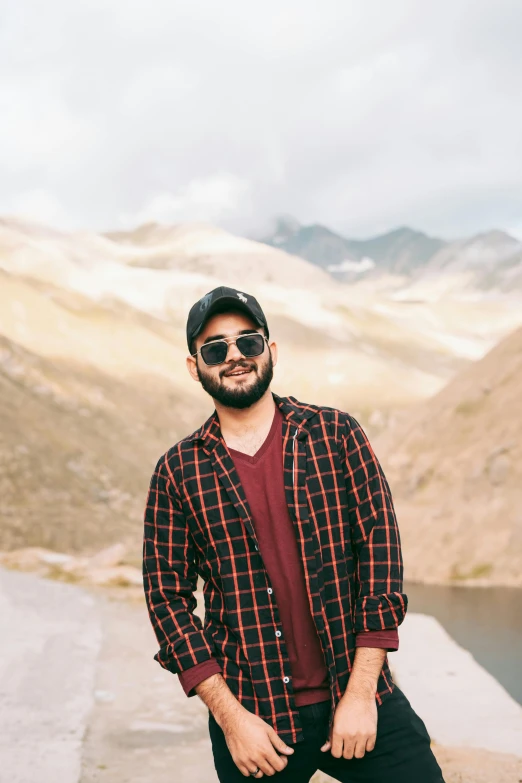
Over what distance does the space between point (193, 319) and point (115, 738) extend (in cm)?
712

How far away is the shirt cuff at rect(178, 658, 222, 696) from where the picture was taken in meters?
3.45

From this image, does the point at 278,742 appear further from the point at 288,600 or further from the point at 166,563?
the point at 166,563

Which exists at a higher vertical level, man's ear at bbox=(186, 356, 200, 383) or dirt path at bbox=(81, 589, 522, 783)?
man's ear at bbox=(186, 356, 200, 383)

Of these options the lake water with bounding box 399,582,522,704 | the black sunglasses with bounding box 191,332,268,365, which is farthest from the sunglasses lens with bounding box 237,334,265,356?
the lake water with bounding box 399,582,522,704

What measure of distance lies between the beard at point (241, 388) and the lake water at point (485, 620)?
1359cm

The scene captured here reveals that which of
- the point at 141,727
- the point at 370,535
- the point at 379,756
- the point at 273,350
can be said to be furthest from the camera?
the point at 141,727

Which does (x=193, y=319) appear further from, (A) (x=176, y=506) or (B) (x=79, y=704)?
(B) (x=79, y=704)

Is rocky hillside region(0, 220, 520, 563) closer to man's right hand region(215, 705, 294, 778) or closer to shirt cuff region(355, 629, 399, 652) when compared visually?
man's right hand region(215, 705, 294, 778)

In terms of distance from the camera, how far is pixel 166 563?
3.67 meters

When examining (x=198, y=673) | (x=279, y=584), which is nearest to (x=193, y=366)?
(x=279, y=584)

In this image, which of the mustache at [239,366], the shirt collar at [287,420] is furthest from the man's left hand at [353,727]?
the mustache at [239,366]

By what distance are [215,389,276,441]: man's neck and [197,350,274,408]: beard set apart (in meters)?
0.04

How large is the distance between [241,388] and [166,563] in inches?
34.2

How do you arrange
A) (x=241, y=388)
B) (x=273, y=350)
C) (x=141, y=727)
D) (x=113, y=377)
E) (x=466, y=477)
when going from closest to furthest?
1. (x=241, y=388)
2. (x=273, y=350)
3. (x=141, y=727)
4. (x=466, y=477)
5. (x=113, y=377)
